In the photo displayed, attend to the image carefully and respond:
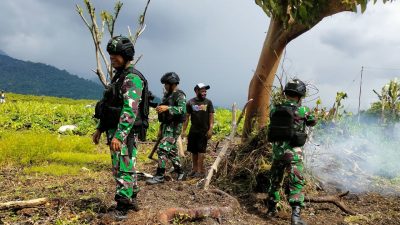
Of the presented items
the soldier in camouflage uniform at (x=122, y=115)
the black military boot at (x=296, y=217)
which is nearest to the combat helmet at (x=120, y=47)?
the soldier in camouflage uniform at (x=122, y=115)

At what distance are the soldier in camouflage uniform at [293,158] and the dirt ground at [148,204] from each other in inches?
16.2

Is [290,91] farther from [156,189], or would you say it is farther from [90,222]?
[90,222]

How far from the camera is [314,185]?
7484mm

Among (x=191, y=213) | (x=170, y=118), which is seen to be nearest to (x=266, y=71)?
(x=170, y=118)

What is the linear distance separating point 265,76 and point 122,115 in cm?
470

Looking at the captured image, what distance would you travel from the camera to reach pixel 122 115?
445cm

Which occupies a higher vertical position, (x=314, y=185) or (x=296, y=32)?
(x=296, y=32)

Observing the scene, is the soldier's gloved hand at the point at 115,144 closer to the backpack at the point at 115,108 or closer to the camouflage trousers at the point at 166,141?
the backpack at the point at 115,108

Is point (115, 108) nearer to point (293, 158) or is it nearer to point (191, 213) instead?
point (191, 213)

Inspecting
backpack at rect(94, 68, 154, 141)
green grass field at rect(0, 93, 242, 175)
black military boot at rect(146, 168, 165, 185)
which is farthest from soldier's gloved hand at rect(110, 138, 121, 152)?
green grass field at rect(0, 93, 242, 175)

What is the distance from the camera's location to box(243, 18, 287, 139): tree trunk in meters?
8.31

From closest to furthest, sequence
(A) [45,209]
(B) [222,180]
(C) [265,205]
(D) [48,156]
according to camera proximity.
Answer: (A) [45,209]
(C) [265,205]
(B) [222,180]
(D) [48,156]

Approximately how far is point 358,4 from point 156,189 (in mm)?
4467

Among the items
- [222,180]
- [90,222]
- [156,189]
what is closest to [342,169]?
[222,180]
